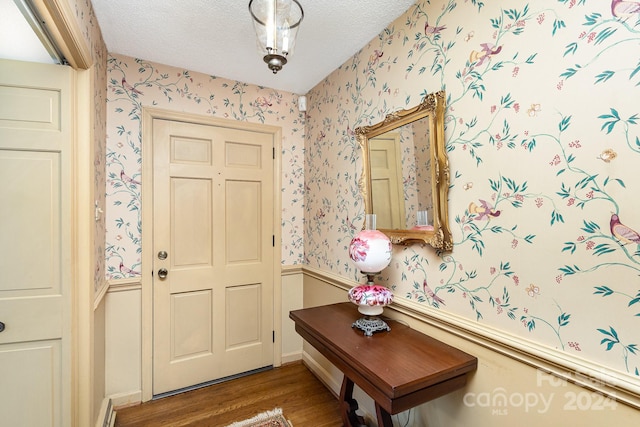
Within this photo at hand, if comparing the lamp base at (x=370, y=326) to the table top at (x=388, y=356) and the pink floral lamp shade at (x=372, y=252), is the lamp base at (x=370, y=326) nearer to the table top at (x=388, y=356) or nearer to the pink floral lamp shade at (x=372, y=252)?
the table top at (x=388, y=356)

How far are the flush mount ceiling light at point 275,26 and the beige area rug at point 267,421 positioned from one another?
1.99 meters

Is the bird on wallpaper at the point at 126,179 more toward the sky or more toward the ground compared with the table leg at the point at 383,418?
more toward the sky

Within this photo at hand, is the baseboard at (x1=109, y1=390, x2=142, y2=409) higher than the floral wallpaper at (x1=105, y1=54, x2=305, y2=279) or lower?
lower

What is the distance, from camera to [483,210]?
3.85 feet

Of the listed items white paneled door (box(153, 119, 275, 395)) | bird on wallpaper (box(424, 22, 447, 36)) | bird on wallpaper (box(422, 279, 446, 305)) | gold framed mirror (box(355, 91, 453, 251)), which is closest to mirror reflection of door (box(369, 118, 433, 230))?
gold framed mirror (box(355, 91, 453, 251))

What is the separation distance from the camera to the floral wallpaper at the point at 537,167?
2.68 ft

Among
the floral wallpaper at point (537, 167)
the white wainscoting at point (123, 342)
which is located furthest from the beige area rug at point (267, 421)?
the floral wallpaper at point (537, 167)

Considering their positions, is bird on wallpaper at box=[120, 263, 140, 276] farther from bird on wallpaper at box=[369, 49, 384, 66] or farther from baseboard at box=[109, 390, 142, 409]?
bird on wallpaper at box=[369, 49, 384, 66]

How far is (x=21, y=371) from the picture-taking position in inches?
50.9

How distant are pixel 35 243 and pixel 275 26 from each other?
1.43m

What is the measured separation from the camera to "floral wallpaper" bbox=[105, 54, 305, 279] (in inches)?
77.9

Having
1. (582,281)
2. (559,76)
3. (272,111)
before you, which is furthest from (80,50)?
(582,281)

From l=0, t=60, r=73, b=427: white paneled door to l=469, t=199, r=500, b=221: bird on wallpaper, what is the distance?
183 cm

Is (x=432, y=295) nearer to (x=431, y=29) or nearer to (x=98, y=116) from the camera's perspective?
(x=431, y=29)
